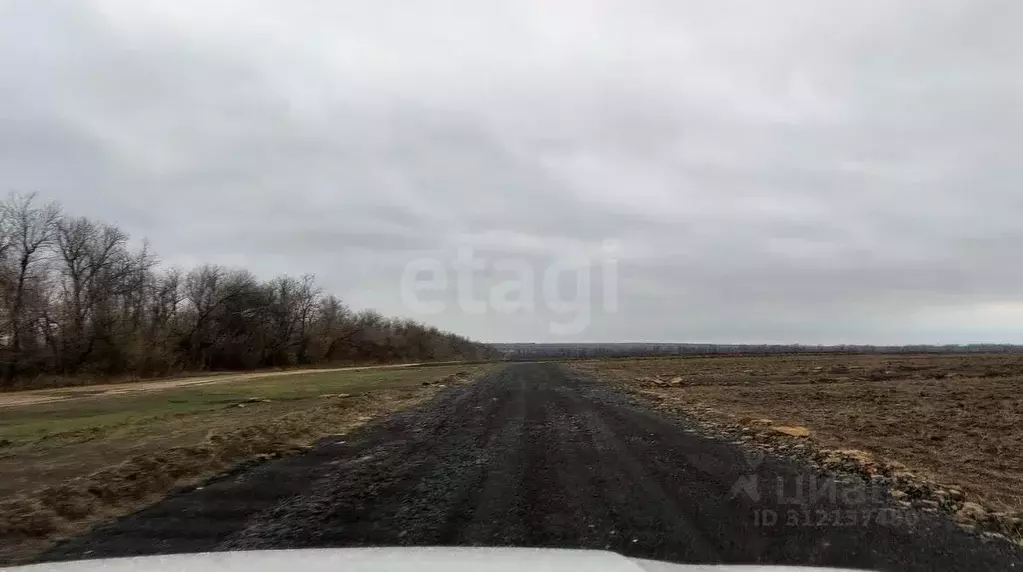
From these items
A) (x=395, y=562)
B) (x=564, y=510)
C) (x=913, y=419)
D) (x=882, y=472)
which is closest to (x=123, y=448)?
(x=564, y=510)

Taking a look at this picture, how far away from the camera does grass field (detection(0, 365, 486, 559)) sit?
7340mm

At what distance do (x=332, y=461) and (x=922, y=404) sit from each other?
17.5 metres

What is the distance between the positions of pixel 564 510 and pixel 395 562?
2.99 m

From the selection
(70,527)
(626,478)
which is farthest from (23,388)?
(626,478)

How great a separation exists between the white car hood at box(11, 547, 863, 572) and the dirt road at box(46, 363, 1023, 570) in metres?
0.92

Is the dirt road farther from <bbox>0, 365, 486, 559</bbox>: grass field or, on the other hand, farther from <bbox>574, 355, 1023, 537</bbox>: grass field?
<bbox>574, 355, 1023, 537</bbox>: grass field

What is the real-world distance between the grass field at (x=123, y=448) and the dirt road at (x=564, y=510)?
0.71 m

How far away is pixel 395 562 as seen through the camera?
166 inches

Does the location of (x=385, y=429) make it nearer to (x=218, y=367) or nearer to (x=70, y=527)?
(x=70, y=527)

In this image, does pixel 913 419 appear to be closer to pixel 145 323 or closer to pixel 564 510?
pixel 564 510

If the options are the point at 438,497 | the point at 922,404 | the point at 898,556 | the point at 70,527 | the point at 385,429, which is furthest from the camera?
the point at 922,404

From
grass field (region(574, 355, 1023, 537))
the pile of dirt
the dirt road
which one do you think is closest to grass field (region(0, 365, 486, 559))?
the dirt road

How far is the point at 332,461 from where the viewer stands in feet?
34.2

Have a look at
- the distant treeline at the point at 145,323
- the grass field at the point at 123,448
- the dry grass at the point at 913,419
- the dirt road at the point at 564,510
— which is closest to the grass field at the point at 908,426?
the dry grass at the point at 913,419
